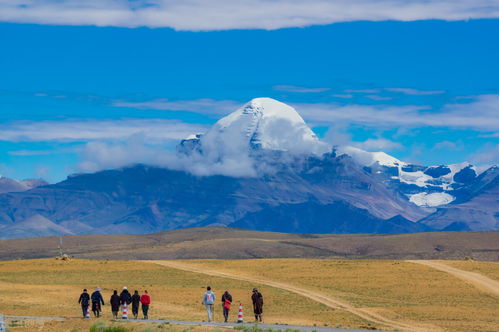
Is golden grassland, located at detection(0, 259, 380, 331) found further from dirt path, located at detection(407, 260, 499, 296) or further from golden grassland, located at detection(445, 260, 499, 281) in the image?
Result: golden grassland, located at detection(445, 260, 499, 281)

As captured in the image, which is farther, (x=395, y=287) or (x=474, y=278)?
(x=474, y=278)

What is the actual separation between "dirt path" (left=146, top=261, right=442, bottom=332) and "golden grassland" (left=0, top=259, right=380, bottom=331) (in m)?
1.29

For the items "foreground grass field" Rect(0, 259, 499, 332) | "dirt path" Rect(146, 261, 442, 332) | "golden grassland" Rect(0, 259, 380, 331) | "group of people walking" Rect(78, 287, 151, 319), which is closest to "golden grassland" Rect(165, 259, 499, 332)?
"foreground grass field" Rect(0, 259, 499, 332)

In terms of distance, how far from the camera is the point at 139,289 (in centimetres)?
8144

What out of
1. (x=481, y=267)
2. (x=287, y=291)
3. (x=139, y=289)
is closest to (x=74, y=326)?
(x=139, y=289)

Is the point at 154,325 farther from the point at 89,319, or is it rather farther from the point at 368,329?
the point at 368,329

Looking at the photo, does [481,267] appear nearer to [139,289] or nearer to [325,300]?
[325,300]

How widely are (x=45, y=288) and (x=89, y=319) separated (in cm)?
3116

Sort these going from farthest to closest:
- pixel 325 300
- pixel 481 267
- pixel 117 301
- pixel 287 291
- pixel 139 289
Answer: pixel 481 267 → pixel 287 291 → pixel 139 289 → pixel 325 300 → pixel 117 301

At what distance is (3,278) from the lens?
320ft

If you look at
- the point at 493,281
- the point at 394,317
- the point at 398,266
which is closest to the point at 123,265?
the point at 398,266

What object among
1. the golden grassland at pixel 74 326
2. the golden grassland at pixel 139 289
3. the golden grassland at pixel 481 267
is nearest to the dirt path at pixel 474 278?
the golden grassland at pixel 481 267

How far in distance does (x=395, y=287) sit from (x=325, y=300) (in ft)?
47.8

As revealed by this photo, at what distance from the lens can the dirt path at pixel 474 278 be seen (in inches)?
3398
